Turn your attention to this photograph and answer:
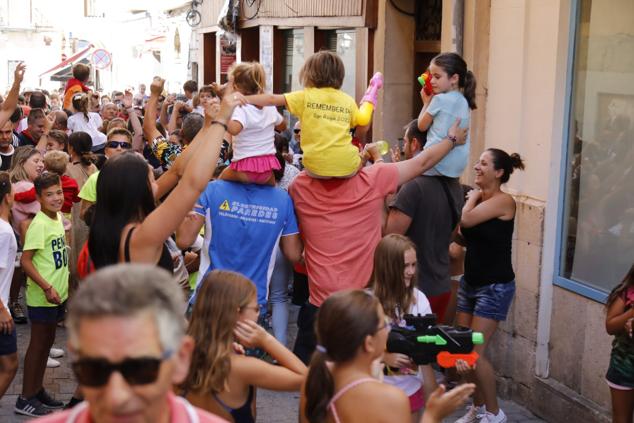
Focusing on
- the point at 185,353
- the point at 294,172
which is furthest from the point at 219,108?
the point at 294,172

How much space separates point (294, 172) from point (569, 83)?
243 centimetres

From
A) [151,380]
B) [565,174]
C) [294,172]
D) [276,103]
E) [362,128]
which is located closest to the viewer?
[151,380]

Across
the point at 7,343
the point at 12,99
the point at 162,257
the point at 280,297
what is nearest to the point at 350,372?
the point at 162,257

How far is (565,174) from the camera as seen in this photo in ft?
23.6

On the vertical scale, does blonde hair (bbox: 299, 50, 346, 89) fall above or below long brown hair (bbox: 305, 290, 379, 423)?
above

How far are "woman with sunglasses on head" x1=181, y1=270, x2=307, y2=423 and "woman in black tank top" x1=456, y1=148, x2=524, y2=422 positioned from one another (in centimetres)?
297

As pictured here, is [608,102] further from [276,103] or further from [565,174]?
[276,103]

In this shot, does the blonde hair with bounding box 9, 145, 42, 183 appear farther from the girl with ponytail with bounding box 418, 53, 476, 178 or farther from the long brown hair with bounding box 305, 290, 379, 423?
the long brown hair with bounding box 305, 290, 379, 423

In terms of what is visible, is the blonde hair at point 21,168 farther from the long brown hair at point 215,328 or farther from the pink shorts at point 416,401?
the long brown hair at point 215,328

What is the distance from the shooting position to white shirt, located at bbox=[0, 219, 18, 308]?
5984 mm

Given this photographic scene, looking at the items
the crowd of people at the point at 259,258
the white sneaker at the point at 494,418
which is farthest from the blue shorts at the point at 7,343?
the white sneaker at the point at 494,418

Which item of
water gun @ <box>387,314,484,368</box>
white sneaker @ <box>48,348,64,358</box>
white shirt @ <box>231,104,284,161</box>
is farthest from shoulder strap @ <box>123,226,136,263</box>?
white sneaker @ <box>48,348,64,358</box>

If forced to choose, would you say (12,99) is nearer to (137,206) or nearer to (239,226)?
(239,226)

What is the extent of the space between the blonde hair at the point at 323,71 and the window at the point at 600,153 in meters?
2.17
